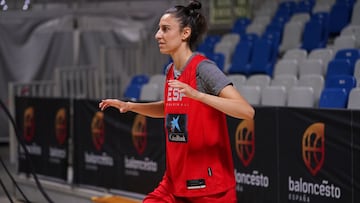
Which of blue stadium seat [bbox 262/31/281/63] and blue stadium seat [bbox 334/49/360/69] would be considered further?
blue stadium seat [bbox 262/31/281/63]

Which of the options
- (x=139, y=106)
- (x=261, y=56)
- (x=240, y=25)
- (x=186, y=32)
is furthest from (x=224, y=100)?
(x=240, y=25)

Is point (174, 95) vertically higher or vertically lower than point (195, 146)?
higher

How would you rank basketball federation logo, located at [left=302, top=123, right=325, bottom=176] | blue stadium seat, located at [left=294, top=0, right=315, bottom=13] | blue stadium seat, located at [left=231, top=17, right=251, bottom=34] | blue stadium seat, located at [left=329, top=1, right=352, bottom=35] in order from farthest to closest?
1. blue stadium seat, located at [left=231, top=17, right=251, bottom=34]
2. blue stadium seat, located at [left=294, top=0, right=315, bottom=13]
3. blue stadium seat, located at [left=329, top=1, right=352, bottom=35]
4. basketball federation logo, located at [left=302, top=123, right=325, bottom=176]

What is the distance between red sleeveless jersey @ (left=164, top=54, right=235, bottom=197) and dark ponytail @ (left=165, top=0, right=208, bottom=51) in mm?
135

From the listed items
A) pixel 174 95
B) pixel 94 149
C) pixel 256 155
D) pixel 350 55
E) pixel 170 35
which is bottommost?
pixel 94 149

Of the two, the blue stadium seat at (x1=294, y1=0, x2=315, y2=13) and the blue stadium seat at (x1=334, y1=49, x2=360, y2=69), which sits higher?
the blue stadium seat at (x1=294, y1=0, x2=315, y2=13)

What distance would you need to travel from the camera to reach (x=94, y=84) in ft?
45.9

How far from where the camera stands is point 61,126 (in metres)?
10.1

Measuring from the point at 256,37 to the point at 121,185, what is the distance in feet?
14.1

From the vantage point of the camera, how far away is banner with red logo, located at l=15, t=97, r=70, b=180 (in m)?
10.1

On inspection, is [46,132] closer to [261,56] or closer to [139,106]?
[261,56]

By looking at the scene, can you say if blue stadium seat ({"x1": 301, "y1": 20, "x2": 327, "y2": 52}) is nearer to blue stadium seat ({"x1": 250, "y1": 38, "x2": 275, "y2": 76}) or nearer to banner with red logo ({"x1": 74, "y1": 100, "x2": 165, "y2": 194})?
blue stadium seat ({"x1": 250, "y1": 38, "x2": 275, "y2": 76})

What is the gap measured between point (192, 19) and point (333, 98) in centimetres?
448

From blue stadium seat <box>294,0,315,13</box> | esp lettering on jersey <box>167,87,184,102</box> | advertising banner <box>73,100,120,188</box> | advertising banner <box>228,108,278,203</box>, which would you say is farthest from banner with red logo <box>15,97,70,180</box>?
esp lettering on jersey <box>167,87,184,102</box>
